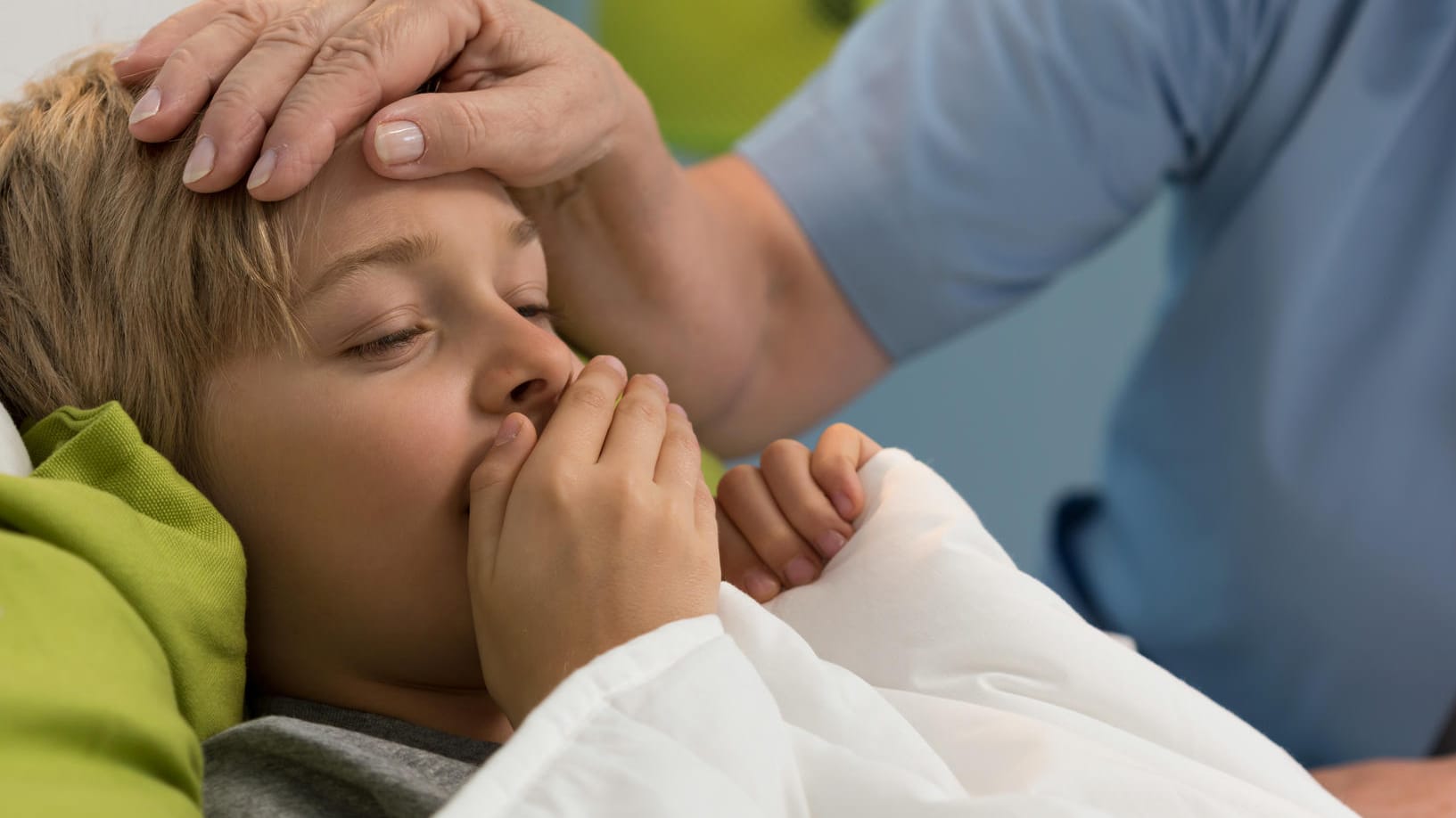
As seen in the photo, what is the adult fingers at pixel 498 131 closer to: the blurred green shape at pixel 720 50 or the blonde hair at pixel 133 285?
the blonde hair at pixel 133 285

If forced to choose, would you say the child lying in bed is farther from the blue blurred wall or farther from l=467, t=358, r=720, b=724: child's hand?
the blue blurred wall

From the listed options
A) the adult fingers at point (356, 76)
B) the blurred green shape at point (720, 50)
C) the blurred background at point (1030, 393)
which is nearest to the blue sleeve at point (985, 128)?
the adult fingers at point (356, 76)

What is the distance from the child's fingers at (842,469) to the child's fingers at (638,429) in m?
0.12

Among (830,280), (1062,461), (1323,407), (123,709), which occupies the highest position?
(123,709)

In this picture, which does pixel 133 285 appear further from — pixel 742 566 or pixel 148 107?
pixel 742 566

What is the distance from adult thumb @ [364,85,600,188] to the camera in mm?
580

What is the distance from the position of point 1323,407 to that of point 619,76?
590 millimetres

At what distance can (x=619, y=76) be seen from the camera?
0.79 metres

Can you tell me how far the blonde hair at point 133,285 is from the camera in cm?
58

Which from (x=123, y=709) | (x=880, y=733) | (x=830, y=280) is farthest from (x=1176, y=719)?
(x=830, y=280)

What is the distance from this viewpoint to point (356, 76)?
58 cm

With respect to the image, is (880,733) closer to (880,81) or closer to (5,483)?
(5,483)

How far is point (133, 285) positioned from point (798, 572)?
341mm

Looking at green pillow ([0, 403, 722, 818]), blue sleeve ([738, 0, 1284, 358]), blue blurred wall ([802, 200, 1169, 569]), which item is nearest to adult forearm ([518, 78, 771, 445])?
blue sleeve ([738, 0, 1284, 358])
